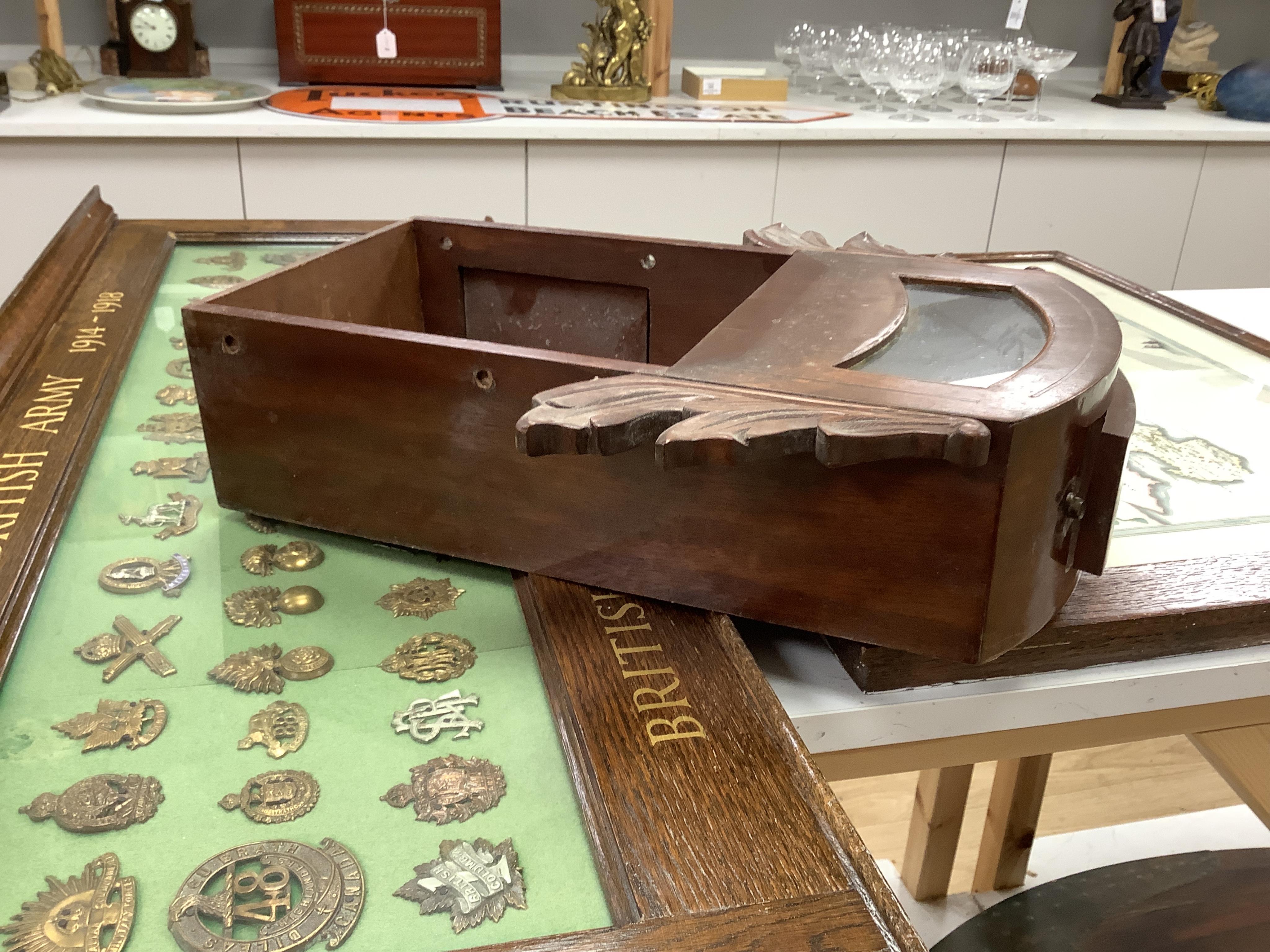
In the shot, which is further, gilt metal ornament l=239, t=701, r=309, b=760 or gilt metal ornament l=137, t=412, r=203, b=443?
gilt metal ornament l=137, t=412, r=203, b=443

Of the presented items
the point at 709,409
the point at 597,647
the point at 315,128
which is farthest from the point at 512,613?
the point at 315,128

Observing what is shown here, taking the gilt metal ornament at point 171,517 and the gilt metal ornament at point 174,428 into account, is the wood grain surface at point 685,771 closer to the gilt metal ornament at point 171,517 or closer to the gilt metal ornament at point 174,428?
the gilt metal ornament at point 171,517

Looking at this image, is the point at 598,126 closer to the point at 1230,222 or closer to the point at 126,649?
the point at 1230,222

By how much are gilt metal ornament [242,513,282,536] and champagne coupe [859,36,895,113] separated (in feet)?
6.04

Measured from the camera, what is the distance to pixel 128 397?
83 centimetres

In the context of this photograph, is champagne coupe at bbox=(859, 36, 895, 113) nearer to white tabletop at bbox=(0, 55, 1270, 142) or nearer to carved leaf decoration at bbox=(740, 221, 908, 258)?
white tabletop at bbox=(0, 55, 1270, 142)

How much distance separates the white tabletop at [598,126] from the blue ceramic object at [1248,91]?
0.08 feet

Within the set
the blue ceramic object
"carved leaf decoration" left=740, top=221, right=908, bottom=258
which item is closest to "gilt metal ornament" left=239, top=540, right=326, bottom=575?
"carved leaf decoration" left=740, top=221, right=908, bottom=258

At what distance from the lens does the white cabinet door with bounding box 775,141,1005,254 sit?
6.72ft

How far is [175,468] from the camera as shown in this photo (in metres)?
0.73

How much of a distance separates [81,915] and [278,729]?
4.6 inches

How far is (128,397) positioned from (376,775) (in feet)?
1.62

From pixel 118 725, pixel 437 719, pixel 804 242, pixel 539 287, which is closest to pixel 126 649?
pixel 118 725

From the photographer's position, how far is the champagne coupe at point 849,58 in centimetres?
230
